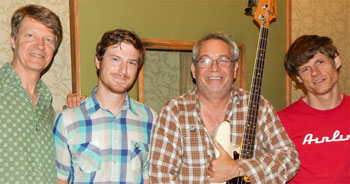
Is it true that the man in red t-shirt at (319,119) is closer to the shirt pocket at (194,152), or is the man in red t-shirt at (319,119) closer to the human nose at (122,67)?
the shirt pocket at (194,152)

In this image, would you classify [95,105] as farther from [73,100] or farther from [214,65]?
[214,65]

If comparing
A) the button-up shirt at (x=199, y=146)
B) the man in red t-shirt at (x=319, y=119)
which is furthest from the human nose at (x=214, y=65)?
the man in red t-shirt at (x=319, y=119)

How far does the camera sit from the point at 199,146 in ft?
6.09

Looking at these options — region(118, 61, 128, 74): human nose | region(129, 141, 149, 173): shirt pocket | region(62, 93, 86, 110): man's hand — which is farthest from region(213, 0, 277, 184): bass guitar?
region(62, 93, 86, 110): man's hand

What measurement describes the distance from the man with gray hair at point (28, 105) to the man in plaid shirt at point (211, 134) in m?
0.52

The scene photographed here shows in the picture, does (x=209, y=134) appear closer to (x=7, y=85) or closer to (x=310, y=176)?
(x=310, y=176)

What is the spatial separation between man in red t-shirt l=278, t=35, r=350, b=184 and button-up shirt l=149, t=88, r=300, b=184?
36cm

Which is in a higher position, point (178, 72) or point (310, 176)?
point (178, 72)

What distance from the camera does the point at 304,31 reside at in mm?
2857

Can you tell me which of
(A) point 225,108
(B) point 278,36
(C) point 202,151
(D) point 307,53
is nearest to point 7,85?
(C) point 202,151

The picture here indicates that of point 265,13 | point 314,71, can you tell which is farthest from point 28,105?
point 314,71

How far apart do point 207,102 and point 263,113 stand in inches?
12.0

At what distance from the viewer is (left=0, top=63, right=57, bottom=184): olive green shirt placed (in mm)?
1603

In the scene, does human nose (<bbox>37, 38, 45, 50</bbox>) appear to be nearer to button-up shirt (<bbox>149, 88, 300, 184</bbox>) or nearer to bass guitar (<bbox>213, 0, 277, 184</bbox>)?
button-up shirt (<bbox>149, 88, 300, 184</bbox>)
